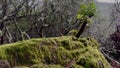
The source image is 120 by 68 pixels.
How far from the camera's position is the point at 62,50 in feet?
17.2

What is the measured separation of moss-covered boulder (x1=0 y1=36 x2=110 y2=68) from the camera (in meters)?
4.79

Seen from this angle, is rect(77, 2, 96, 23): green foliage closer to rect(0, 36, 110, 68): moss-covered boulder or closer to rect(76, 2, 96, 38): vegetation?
rect(76, 2, 96, 38): vegetation

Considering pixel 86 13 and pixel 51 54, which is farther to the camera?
pixel 86 13

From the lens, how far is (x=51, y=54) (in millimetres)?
5043

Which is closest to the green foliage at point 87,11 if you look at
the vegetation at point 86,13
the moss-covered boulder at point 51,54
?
the vegetation at point 86,13

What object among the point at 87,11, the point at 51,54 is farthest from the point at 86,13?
the point at 51,54

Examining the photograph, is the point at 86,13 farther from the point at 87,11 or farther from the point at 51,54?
the point at 51,54

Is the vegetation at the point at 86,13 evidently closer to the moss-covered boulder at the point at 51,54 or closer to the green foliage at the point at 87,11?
the green foliage at the point at 87,11

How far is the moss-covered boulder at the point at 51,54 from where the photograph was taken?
4786 mm

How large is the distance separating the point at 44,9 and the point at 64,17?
1.83 meters

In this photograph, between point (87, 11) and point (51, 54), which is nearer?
point (51, 54)

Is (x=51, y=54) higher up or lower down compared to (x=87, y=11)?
lower down

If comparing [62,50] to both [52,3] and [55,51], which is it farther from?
[52,3]

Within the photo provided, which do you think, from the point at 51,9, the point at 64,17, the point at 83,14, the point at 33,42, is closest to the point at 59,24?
the point at 64,17
